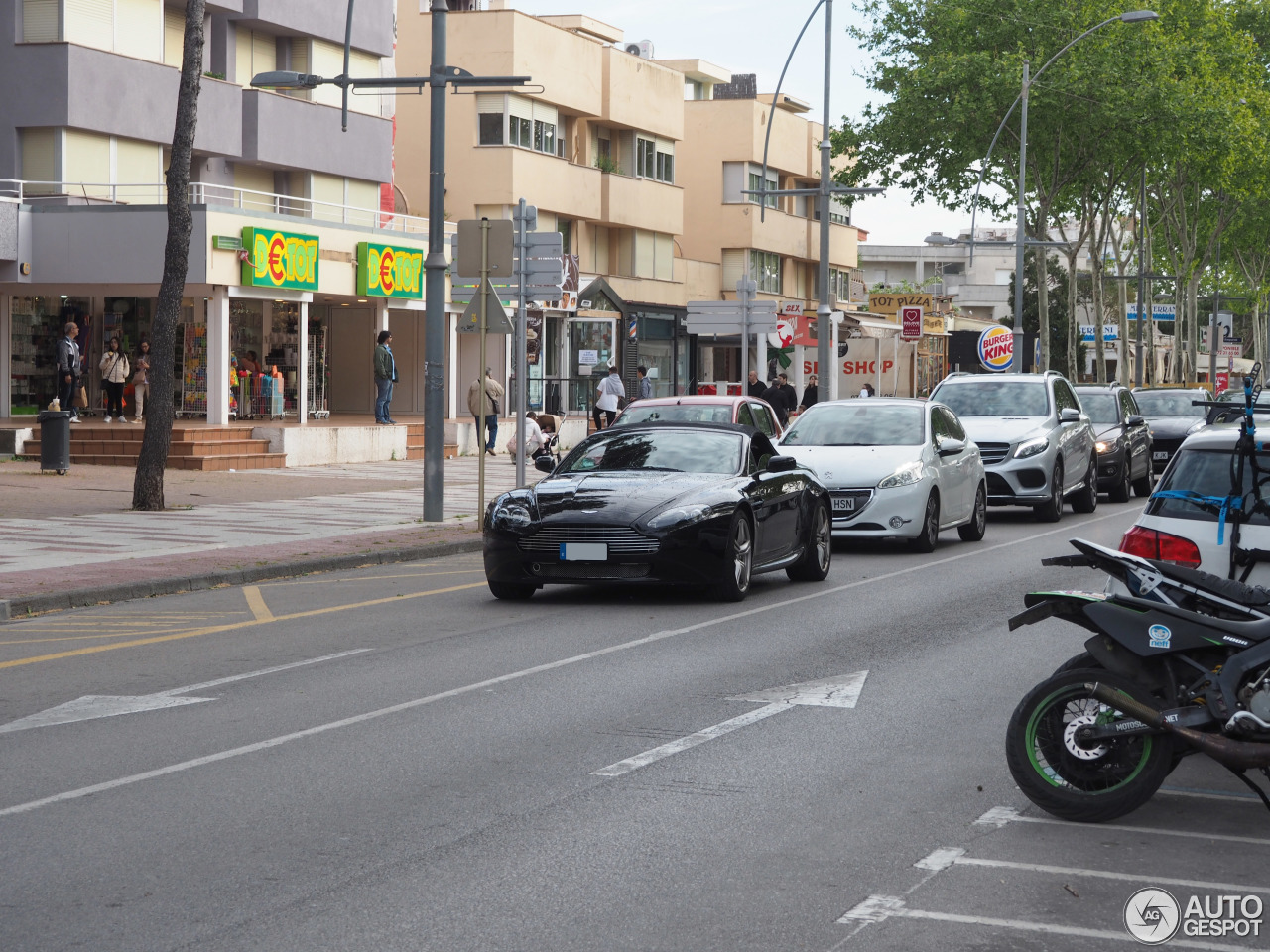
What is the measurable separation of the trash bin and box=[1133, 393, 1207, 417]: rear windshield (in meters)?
19.5

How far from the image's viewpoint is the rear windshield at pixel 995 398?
934 inches

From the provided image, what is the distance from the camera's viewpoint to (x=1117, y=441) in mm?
27109

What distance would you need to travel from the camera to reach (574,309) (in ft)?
165

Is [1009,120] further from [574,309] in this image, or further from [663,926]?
[663,926]

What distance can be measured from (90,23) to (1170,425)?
22.1 meters

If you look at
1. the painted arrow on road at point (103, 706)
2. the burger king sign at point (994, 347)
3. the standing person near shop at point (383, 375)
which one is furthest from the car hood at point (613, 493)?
the burger king sign at point (994, 347)

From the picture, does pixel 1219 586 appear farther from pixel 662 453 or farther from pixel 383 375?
pixel 383 375

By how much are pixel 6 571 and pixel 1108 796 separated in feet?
36.2

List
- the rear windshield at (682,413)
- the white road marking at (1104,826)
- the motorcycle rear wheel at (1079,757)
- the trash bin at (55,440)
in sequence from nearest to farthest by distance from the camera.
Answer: the white road marking at (1104,826) → the motorcycle rear wheel at (1079,757) → the rear windshield at (682,413) → the trash bin at (55,440)

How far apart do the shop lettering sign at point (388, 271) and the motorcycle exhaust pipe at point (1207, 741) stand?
31666 mm

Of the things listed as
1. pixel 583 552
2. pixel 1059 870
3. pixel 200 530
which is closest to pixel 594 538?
pixel 583 552

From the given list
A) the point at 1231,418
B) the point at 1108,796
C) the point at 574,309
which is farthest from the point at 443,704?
the point at 574,309

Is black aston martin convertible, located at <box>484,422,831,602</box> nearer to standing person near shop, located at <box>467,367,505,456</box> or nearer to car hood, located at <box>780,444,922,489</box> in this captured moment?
car hood, located at <box>780,444,922,489</box>

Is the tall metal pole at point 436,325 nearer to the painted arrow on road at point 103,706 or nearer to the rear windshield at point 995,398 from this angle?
the rear windshield at point 995,398
